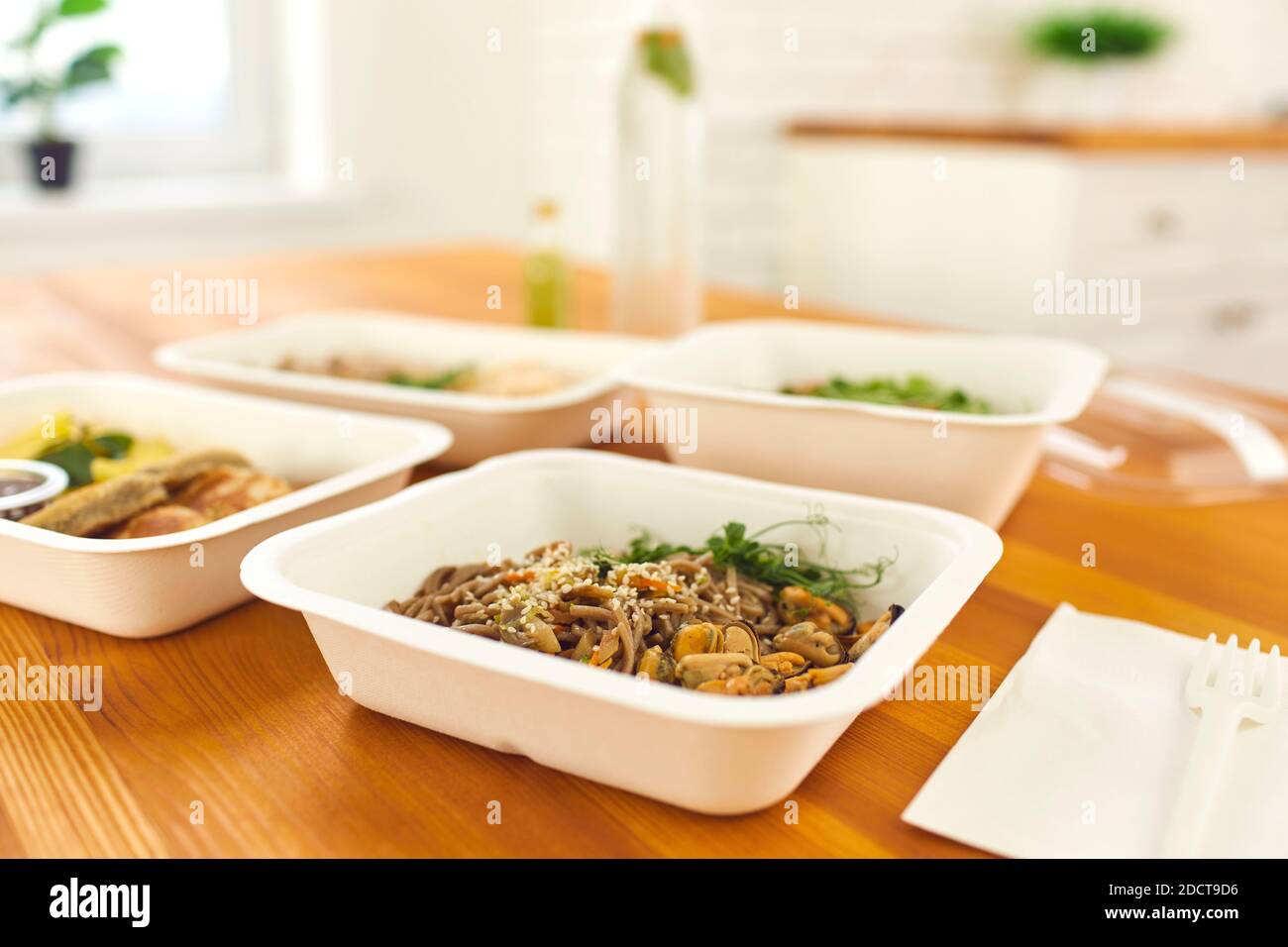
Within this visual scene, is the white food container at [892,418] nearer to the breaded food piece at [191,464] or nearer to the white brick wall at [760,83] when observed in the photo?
the breaded food piece at [191,464]

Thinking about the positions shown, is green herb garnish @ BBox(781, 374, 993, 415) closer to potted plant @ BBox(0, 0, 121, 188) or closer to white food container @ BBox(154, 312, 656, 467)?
white food container @ BBox(154, 312, 656, 467)

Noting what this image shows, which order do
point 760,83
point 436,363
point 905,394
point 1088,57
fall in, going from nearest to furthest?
point 905,394, point 436,363, point 760,83, point 1088,57

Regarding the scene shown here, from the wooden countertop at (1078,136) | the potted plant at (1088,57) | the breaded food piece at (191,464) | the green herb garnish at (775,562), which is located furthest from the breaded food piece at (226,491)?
the potted plant at (1088,57)

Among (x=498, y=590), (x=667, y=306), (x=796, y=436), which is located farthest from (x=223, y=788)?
(x=667, y=306)

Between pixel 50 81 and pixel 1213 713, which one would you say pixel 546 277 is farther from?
pixel 50 81

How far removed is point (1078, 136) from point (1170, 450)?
1737mm

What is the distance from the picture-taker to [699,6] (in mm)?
3045

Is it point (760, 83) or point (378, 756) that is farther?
point (760, 83)

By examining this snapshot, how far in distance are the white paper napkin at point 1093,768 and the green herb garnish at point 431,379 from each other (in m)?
0.71

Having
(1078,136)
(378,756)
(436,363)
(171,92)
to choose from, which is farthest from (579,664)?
(171,92)

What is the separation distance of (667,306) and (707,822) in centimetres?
103

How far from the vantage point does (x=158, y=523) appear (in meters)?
0.83

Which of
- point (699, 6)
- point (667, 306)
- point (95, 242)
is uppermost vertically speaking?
point (699, 6)

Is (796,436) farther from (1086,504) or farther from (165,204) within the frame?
(165,204)
